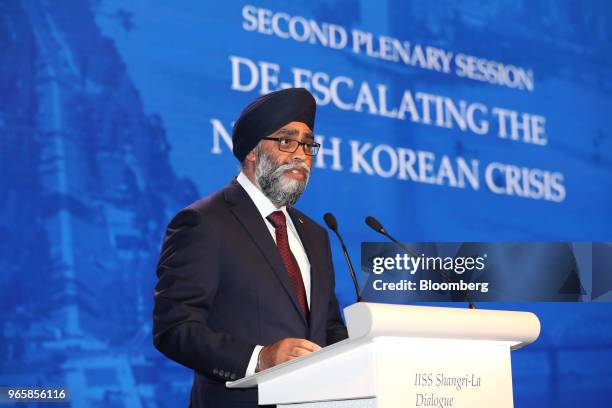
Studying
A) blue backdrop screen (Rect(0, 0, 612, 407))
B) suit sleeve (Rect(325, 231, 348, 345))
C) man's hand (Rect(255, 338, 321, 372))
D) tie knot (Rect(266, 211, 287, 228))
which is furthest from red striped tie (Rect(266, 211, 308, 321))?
blue backdrop screen (Rect(0, 0, 612, 407))

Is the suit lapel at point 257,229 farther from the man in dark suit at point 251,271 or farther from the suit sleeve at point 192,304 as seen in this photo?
the suit sleeve at point 192,304

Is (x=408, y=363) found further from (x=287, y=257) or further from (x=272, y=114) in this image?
(x=272, y=114)

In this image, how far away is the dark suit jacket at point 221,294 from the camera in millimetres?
2520

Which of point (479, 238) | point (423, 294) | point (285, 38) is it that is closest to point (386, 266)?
point (423, 294)

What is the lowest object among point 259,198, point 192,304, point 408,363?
point 408,363

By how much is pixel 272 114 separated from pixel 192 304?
2.73 feet

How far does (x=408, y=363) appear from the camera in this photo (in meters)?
1.86

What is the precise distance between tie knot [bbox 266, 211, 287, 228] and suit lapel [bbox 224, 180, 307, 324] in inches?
3.5

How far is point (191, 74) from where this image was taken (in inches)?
167

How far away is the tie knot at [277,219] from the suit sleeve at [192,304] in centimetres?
32

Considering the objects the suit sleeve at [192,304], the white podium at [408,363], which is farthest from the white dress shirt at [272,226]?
the white podium at [408,363]

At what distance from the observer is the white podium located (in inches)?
71.0

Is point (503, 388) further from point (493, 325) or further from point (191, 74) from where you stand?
point (191, 74)

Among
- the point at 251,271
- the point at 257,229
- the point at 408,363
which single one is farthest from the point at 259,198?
the point at 408,363
